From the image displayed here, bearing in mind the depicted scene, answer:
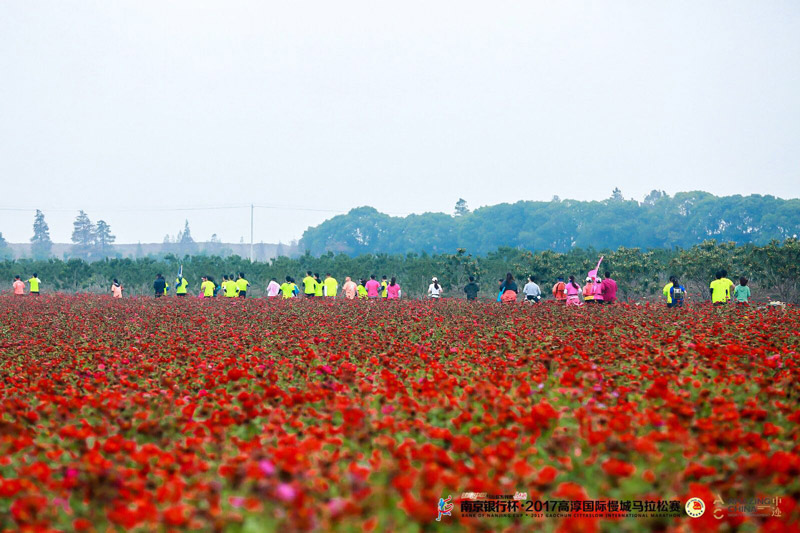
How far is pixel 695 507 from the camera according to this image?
3141 millimetres

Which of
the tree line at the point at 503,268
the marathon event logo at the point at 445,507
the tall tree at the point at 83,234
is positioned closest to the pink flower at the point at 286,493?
the marathon event logo at the point at 445,507

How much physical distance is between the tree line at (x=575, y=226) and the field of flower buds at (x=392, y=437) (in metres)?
68.4

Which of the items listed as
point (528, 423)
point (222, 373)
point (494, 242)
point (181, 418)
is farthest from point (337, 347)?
point (494, 242)

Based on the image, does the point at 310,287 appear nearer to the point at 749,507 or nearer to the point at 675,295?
the point at 675,295

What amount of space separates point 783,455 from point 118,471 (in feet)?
10.2

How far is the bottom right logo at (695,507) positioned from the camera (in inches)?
123

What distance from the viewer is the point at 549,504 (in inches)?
131

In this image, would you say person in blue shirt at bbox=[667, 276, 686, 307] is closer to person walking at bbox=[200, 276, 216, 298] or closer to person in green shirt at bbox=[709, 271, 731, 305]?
person in green shirt at bbox=[709, 271, 731, 305]

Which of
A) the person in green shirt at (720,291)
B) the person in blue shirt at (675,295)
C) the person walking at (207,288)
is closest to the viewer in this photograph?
the person in green shirt at (720,291)

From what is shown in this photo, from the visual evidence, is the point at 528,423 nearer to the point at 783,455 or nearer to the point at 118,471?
the point at 783,455

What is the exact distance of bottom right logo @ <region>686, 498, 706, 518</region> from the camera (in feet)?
10.2

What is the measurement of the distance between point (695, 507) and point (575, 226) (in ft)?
268

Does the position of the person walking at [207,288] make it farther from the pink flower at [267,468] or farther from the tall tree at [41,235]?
the tall tree at [41,235]

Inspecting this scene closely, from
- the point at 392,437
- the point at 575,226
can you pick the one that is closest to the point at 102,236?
the point at 575,226
